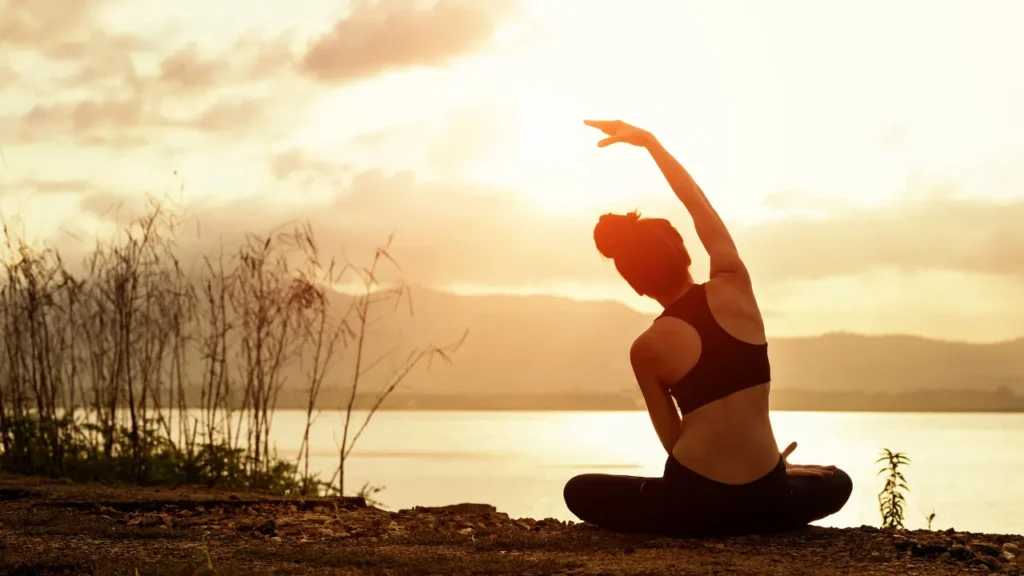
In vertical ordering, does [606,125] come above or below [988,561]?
above

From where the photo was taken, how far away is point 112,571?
10.2 feet

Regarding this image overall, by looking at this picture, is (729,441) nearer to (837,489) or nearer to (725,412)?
(725,412)

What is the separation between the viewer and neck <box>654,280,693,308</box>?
10.8 ft

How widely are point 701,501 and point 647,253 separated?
0.84 m

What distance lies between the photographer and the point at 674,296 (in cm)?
332

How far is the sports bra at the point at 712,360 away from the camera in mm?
3221

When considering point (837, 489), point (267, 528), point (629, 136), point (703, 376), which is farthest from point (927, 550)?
point (267, 528)

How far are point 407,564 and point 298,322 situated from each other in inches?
144

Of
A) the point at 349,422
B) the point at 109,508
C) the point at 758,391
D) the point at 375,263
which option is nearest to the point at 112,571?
the point at 109,508

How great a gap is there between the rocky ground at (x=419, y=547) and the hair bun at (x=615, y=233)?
98 cm

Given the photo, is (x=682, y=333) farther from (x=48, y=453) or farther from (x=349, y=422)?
(x=48, y=453)

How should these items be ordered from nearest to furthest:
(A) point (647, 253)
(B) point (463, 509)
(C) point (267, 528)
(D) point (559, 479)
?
(A) point (647, 253) → (C) point (267, 528) → (B) point (463, 509) → (D) point (559, 479)

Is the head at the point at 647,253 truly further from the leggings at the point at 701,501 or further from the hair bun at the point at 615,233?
the leggings at the point at 701,501

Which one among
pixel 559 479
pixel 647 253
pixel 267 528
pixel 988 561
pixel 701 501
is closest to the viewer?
pixel 988 561
